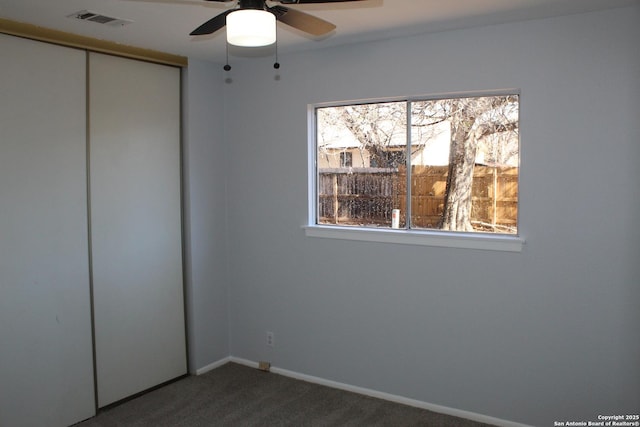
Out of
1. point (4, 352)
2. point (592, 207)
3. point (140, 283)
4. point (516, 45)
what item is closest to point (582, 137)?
point (592, 207)

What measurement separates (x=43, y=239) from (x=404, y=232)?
7.46 ft

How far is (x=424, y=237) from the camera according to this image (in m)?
3.47

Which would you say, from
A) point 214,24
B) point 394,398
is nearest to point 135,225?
point 214,24

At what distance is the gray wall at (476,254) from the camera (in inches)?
114

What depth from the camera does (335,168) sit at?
3.93 metres

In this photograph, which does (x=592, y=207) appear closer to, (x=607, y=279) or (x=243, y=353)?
(x=607, y=279)

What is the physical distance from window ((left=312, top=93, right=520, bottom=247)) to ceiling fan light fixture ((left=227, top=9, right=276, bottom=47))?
5.90 ft

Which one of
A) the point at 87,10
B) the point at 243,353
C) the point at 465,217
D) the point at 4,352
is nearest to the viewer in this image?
the point at 87,10

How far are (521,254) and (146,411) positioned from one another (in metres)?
2.63

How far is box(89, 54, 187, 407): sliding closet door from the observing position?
3.53m

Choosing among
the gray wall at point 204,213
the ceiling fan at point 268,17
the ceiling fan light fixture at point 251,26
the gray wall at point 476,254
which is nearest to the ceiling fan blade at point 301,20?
the ceiling fan at point 268,17

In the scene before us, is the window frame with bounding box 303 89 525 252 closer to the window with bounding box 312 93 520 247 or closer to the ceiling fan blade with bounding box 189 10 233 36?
the window with bounding box 312 93 520 247

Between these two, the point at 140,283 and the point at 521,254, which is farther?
the point at 140,283

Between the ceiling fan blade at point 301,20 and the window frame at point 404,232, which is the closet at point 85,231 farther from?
the ceiling fan blade at point 301,20
